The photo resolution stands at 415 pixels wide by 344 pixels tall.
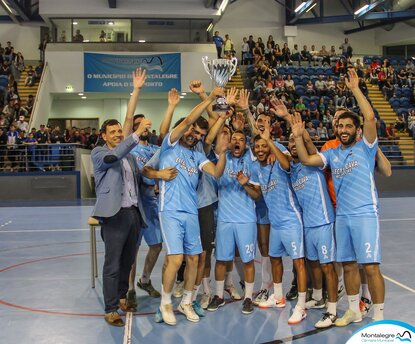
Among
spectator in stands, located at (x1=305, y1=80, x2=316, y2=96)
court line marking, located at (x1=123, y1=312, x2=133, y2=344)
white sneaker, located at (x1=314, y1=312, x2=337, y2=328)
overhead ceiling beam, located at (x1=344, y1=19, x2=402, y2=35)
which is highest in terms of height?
overhead ceiling beam, located at (x1=344, y1=19, x2=402, y2=35)

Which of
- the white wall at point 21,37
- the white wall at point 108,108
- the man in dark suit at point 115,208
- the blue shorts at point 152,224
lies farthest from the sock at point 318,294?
the white wall at point 21,37

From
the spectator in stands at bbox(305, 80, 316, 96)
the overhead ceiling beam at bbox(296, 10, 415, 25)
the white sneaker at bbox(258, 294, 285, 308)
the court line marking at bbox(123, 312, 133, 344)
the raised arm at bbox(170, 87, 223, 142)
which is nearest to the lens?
the court line marking at bbox(123, 312, 133, 344)

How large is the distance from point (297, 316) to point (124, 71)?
71.6 ft

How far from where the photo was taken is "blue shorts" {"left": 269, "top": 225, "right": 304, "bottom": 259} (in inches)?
212

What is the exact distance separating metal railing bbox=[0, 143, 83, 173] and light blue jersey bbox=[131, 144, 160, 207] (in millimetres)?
13603

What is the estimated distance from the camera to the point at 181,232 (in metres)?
5.23

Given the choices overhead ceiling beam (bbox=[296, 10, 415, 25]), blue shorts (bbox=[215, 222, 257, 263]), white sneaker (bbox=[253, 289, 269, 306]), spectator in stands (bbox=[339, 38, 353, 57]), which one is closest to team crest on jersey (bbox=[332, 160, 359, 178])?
blue shorts (bbox=[215, 222, 257, 263])

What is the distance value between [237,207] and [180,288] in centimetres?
140

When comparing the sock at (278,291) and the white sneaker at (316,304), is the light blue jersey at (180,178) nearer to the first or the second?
the sock at (278,291)

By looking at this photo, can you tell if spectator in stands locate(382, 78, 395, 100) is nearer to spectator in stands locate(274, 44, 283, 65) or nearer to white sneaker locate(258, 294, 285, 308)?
spectator in stands locate(274, 44, 283, 65)

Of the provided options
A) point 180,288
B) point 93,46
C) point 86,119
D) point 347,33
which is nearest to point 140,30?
point 93,46

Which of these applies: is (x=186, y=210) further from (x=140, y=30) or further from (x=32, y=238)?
(x=140, y=30)

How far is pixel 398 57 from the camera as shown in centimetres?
3212

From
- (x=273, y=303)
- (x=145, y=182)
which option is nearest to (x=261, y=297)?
(x=273, y=303)
